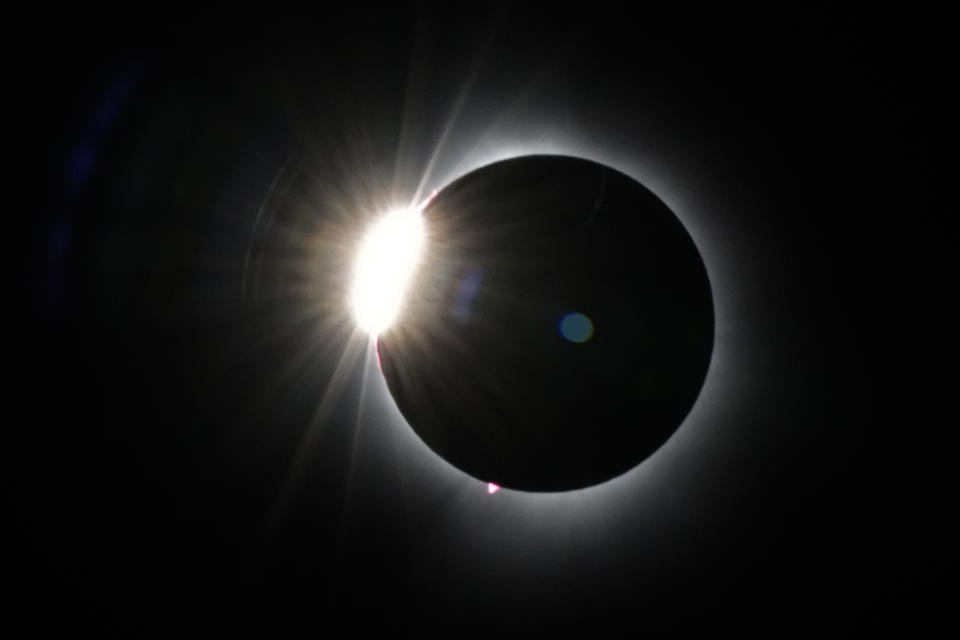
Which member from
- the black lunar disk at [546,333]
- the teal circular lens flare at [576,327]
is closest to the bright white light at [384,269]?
the black lunar disk at [546,333]

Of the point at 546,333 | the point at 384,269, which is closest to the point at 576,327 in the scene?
the point at 546,333

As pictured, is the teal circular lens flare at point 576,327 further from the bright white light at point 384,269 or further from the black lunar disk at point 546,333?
the bright white light at point 384,269

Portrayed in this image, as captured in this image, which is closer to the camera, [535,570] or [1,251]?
[1,251]

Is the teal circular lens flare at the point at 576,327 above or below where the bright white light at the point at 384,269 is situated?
below

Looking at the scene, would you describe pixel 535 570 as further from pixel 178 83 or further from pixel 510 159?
pixel 178 83

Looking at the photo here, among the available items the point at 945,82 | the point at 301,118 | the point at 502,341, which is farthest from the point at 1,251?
the point at 945,82

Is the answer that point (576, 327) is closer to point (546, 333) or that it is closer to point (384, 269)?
point (546, 333)
